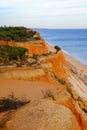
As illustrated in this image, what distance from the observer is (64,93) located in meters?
14.6

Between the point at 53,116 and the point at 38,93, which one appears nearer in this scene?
the point at 53,116

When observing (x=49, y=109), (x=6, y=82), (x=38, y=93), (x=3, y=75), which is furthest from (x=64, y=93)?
(x=3, y=75)

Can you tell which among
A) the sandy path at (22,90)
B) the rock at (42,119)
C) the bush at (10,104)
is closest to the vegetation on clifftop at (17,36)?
the sandy path at (22,90)

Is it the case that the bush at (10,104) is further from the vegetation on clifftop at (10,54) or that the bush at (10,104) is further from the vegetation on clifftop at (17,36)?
the vegetation on clifftop at (17,36)

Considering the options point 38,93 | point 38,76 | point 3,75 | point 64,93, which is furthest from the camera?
point 38,76

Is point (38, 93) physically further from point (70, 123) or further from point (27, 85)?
point (70, 123)

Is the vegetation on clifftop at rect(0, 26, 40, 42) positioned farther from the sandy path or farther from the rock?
the rock

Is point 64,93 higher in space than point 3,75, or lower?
higher

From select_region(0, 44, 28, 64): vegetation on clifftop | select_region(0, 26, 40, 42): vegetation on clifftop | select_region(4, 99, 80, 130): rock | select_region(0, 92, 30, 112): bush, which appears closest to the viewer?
select_region(4, 99, 80, 130): rock

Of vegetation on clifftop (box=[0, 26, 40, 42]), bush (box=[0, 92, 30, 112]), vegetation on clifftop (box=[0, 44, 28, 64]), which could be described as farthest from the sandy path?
vegetation on clifftop (box=[0, 26, 40, 42])

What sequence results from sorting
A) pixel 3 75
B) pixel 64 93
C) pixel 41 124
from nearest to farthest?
pixel 41 124 → pixel 64 93 → pixel 3 75

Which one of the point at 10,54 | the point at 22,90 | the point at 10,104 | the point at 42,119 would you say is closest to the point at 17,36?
the point at 10,54

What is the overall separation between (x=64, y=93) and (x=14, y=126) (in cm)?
560

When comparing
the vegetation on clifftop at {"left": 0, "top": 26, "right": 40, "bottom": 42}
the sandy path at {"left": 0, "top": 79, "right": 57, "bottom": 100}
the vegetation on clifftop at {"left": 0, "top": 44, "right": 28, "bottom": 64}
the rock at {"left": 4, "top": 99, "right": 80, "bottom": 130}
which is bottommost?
the vegetation on clifftop at {"left": 0, "top": 26, "right": 40, "bottom": 42}
